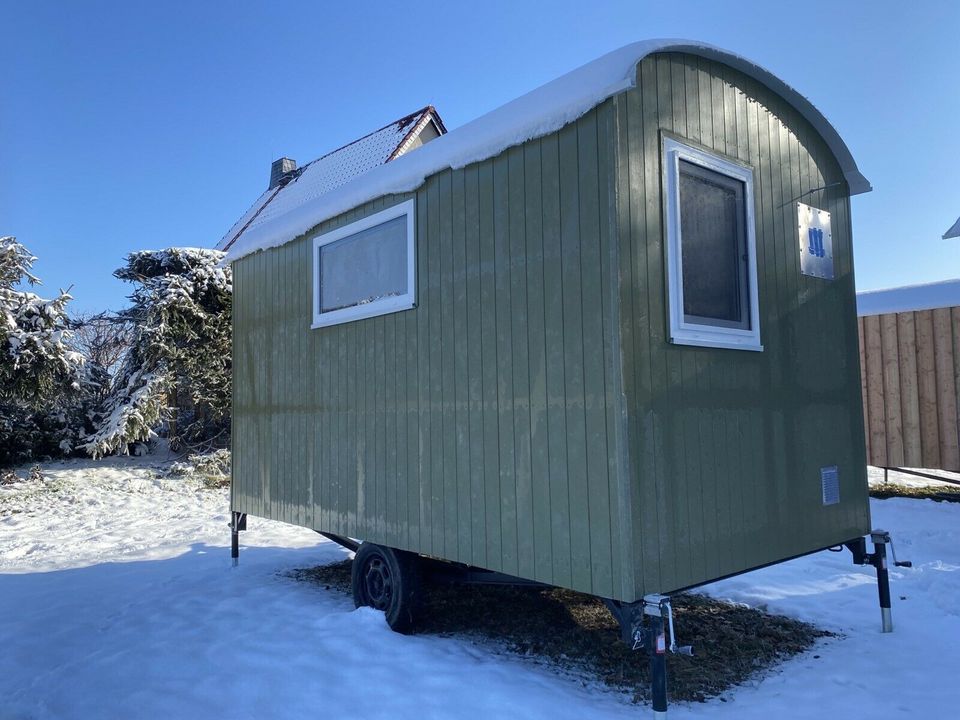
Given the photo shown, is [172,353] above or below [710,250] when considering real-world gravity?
above

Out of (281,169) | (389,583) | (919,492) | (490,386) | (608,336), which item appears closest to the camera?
(608,336)

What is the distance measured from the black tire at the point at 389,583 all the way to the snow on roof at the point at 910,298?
7332 mm

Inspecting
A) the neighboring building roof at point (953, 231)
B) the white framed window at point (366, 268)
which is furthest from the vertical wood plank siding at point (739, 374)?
the neighboring building roof at point (953, 231)

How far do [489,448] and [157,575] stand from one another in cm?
374

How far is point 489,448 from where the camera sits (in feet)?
11.7

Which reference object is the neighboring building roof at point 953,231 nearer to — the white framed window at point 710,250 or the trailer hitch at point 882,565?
the trailer hitch at point 882,565

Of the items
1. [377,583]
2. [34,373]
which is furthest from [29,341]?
[377,583]

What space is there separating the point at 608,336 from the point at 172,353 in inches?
378

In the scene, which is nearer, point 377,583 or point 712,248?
point 712,248

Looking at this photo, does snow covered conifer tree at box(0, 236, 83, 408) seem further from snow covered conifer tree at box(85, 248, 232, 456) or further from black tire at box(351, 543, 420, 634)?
→ black tire at box(351, 543, 420, 634)

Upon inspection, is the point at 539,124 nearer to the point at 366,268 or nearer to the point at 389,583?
the point at 366,268

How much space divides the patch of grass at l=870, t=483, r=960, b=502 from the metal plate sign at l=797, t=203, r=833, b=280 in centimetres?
546

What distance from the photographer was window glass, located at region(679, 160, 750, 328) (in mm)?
3295

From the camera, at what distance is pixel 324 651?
3.67m
